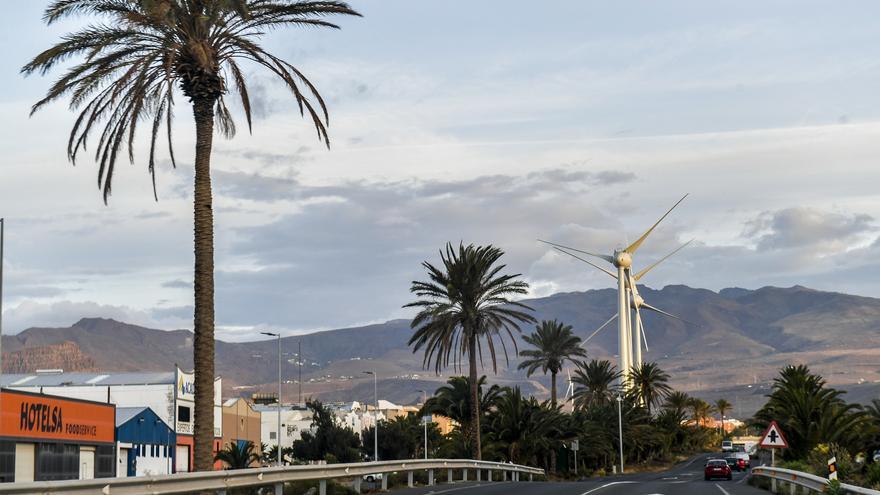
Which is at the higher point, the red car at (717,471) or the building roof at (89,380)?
the building roof at (89,380)

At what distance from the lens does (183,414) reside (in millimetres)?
111062

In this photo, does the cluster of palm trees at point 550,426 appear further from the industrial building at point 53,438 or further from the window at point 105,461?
the industrial building at point 53,438

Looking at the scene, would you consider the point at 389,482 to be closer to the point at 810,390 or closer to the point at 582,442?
the point at 810,390

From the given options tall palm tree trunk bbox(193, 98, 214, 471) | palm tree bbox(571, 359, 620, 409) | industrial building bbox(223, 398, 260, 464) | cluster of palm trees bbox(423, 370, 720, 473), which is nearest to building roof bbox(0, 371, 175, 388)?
industrial building bbox(223, 398, 260, 464)

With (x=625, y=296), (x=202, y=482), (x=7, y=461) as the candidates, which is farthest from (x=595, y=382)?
(x=202, y=482)

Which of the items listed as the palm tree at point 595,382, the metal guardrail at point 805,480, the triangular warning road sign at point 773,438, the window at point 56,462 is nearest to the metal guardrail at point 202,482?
the triangular warning road sign at point 773,438

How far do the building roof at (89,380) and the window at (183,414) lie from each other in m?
2.76

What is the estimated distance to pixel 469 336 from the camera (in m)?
68.3

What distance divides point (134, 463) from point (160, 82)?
6541 cm

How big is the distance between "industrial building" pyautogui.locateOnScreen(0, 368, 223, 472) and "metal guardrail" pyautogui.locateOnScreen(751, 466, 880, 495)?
7662 cm

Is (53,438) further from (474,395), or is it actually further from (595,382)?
(595,382)

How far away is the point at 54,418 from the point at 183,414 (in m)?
46.1

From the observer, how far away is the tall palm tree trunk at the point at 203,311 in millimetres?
27125

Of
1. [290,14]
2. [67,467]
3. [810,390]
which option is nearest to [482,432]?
[67,467]
